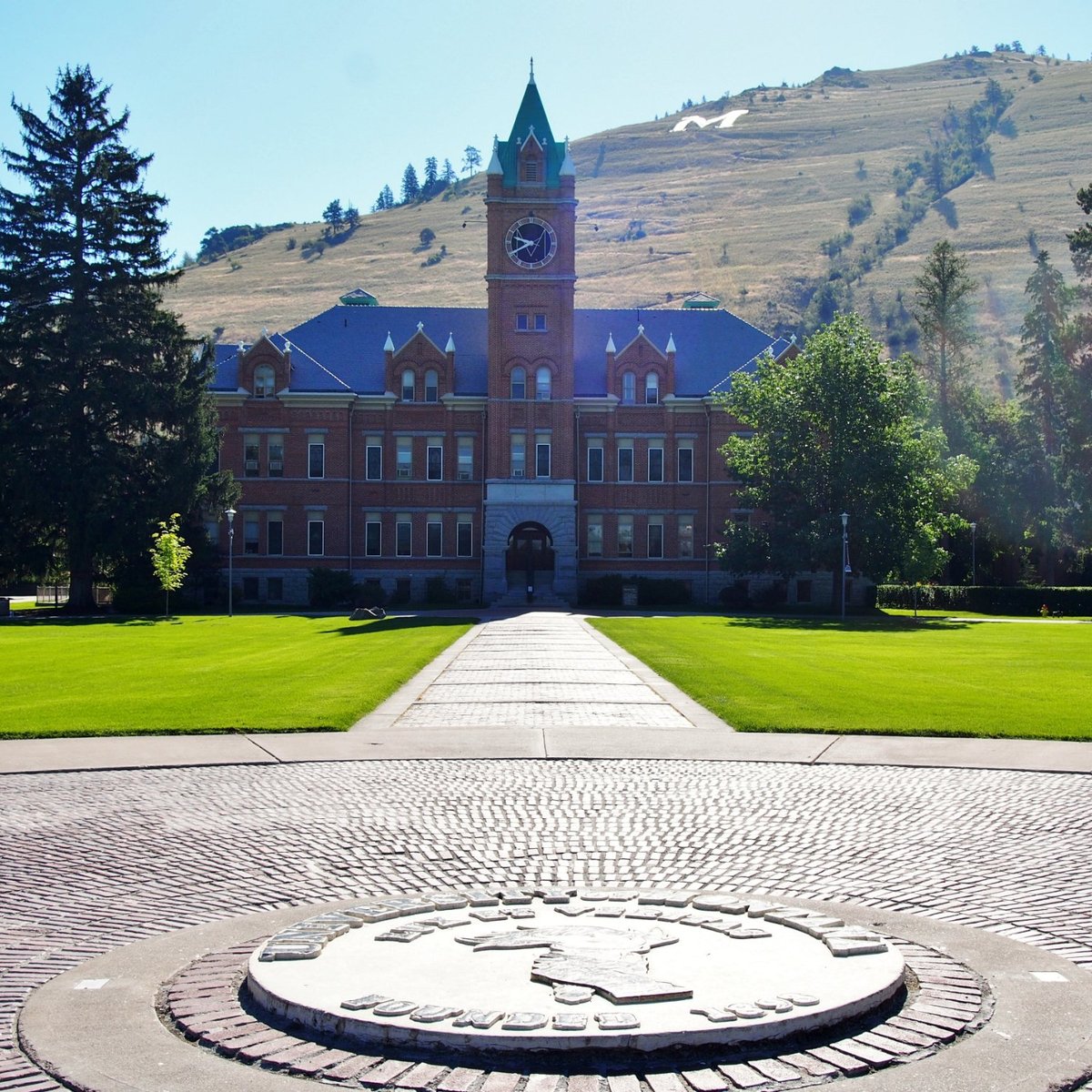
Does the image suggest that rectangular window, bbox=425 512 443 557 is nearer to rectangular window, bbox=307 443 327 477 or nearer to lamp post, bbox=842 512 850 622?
rectangular window, bbox=307 443 327 477

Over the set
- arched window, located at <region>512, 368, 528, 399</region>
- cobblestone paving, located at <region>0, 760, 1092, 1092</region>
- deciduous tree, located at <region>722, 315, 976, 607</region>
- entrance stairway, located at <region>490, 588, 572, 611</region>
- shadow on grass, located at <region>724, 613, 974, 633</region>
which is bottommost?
cobblestone paving, located at <region>0, 760, 1092, 1092</region>

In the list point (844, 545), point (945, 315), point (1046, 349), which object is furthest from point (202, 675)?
point (1046, 349)

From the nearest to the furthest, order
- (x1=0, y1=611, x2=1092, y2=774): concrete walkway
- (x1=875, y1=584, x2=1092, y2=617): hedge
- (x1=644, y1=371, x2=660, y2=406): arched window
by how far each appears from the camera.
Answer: (x1=0, y1=611, x2=1092, y2=774): concrete walkway
(x1=875, y1=584, x2=1092, y2=617): hedge
(x1=644, y1=371, x2=660, y2=406): arched window

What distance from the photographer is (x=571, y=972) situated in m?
6.93

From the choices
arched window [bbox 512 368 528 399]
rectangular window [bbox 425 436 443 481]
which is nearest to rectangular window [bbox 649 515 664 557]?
arched window [bbox 512 368 528 399]

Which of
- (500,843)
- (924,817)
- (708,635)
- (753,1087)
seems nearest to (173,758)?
(500,843)

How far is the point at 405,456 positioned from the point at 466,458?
3316mm

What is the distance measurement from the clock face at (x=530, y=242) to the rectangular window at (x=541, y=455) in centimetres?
904

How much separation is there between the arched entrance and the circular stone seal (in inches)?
2399

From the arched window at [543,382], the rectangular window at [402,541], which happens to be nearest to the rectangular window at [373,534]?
the rectangular window at [402,541]

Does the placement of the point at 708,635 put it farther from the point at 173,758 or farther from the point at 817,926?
the point at 817,926

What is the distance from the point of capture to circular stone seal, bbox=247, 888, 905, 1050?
6309 mm

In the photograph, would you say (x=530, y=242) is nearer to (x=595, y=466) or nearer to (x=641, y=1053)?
(x=595, y=466)

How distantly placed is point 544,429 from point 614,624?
76.7 ft
